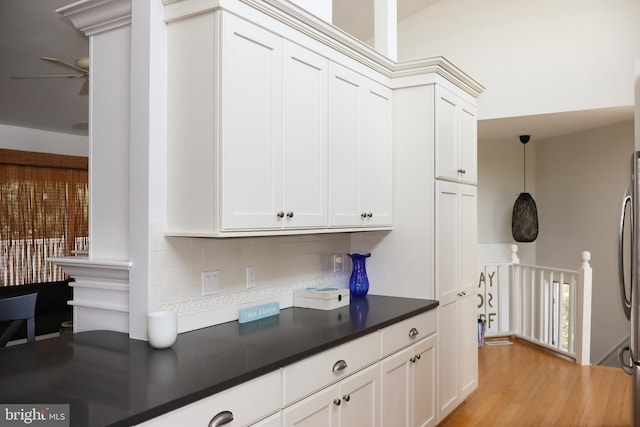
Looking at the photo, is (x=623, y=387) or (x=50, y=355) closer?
(x=50, y=355)

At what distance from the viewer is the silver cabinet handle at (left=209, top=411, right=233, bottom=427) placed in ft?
5.36

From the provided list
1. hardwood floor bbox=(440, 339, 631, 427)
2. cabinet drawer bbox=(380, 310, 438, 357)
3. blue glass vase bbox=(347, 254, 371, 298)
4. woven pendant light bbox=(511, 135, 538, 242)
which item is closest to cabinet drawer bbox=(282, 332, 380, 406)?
cabinet drawer bbox=(380, 310, 438, 357)

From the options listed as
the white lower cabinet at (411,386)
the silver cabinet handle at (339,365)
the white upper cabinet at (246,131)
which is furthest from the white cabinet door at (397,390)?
the white upper cabinet at (246,131)

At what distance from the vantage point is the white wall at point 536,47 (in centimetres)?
436

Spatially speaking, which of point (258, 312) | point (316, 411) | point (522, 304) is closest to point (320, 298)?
point (258, 312)

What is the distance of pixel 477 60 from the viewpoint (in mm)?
4945

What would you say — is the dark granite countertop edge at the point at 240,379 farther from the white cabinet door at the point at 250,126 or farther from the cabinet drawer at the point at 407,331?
the white cabinet door at the point at 250,126

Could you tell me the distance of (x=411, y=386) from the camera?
2922 mm

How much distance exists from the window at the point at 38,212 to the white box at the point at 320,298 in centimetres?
444

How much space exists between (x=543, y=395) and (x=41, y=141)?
6.22 m

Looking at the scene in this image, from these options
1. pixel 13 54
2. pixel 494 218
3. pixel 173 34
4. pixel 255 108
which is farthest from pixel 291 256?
pixel 494 218

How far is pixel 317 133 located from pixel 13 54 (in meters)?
2.71

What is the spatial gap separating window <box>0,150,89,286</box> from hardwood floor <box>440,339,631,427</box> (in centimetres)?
506

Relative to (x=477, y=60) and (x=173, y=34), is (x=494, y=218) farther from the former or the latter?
(x=173, y=34)
